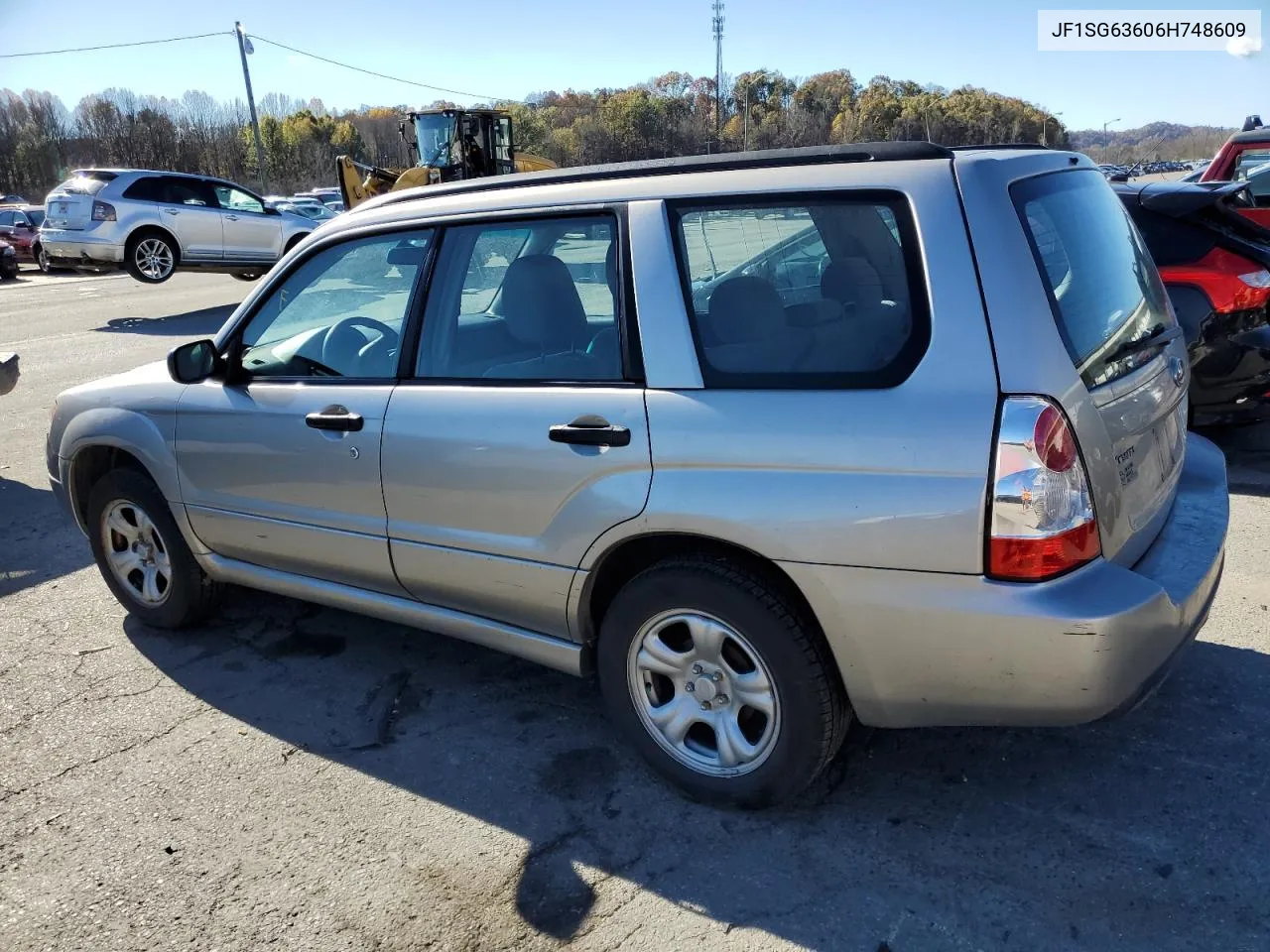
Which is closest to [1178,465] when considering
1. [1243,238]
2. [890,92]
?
[1243,238]

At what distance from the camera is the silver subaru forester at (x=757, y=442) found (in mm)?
2348

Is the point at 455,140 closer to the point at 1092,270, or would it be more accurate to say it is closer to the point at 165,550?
the point at 165,550

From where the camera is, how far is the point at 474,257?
10.7ft

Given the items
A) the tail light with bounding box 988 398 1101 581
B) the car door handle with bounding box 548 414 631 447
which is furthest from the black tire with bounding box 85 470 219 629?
the tail light with bounding box 988 398 1101 581

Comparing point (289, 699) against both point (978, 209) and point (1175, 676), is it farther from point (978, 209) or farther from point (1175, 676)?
point (1175, 676)

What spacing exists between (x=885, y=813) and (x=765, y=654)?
65cm

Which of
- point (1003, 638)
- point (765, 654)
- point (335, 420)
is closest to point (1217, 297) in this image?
point (1003, 638)

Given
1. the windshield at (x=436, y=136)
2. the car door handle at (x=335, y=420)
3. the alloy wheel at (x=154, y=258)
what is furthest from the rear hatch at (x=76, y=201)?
the car door handle at (x=335, y=420)

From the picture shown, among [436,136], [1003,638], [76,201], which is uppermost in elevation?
[436,136]

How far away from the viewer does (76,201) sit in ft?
53.6

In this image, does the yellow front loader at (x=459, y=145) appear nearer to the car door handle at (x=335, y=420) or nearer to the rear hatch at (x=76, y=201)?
the rear hatch at (x=76, y=201)

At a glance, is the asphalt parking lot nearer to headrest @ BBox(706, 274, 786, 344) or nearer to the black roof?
headrest @ BBox(706, 274, 786, 344)

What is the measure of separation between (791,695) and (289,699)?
2.02m

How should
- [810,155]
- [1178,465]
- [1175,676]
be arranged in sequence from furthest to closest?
1. [1175,676]
2. [1178,465]
3. [810,155]
